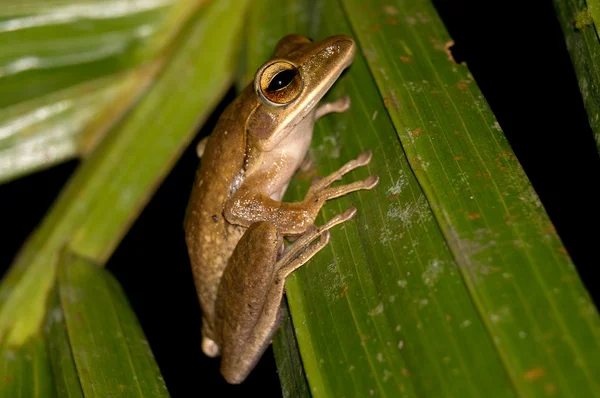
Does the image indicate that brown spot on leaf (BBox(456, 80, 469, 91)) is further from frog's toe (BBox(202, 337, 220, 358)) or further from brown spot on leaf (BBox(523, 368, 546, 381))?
frog's toe (BBox(202, 337, 220, 358))

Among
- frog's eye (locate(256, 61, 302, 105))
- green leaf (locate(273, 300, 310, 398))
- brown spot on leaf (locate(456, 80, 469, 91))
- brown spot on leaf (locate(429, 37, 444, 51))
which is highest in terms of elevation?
frog's eye (locate(256, 61, 302, 105))

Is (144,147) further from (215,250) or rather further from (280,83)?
(280,83)

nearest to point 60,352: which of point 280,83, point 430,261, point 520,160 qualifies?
point 280,83

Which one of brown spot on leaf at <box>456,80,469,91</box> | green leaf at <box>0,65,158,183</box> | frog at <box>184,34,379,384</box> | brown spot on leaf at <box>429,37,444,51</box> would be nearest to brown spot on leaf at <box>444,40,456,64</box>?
brown spot on leaf at <box>429,37,444,51</box>

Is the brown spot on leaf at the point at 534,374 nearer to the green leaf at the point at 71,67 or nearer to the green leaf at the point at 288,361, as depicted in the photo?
the green leaf at the point at 288,361

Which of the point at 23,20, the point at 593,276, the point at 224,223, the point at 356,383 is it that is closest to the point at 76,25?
the point at 23,20

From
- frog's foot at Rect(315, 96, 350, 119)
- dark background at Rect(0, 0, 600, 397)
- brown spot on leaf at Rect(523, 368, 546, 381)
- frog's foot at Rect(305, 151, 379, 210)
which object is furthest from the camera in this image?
dark background at Rect(0, 0, 600, 397)

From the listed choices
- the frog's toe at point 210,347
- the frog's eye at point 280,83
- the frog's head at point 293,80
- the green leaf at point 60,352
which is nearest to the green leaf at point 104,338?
the green leaf at point 60,352
